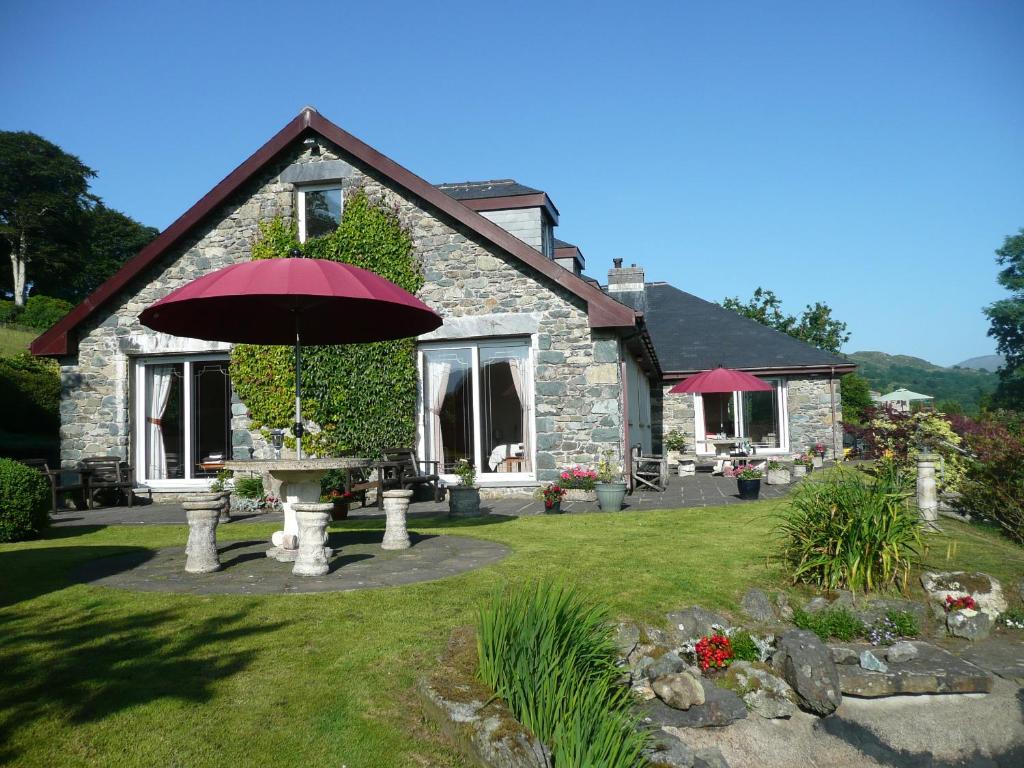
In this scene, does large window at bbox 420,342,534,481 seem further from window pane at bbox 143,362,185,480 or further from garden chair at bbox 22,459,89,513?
garden chair at bbox 22,459,89,513

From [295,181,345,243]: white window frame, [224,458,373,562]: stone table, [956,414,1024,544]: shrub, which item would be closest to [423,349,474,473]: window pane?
[295,181,345,243]: white window frame

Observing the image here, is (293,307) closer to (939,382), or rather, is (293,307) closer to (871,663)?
(871,663)

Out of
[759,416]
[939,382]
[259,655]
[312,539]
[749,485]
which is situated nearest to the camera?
[259,655]

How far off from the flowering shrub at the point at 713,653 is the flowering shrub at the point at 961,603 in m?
2.28

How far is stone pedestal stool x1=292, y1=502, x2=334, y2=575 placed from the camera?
6.09 metres

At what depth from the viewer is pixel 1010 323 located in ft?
155

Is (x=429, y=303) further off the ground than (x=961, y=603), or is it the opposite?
(x=429, y=303)

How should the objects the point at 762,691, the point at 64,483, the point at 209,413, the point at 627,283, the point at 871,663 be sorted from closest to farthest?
the point at 762,691
the point at 871,663
the point at 64,483
the point at 209,413
the point at 627,283

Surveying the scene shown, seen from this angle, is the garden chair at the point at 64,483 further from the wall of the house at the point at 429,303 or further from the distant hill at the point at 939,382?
the distant hill at the point at 939,382

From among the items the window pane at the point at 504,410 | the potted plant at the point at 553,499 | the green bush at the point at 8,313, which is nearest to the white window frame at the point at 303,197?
the window pane at the point at 504,410

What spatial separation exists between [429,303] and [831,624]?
8.38m

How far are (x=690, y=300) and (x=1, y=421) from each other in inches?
755

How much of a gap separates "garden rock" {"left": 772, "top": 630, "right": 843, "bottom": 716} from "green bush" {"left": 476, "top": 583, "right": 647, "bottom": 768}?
128cm

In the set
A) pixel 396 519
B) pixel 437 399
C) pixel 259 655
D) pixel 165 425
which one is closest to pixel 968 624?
pixel 396 519
